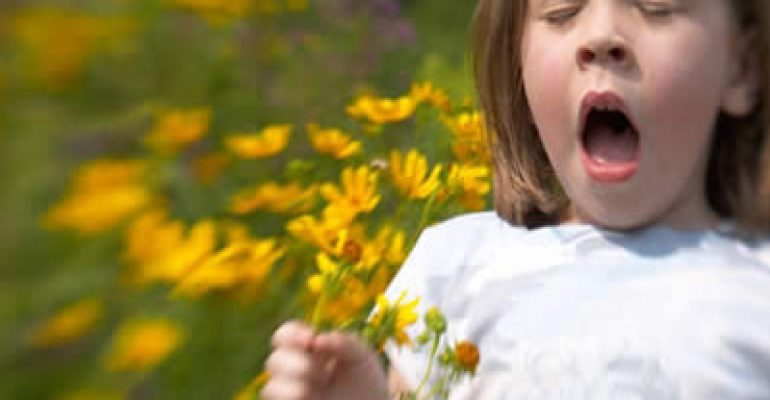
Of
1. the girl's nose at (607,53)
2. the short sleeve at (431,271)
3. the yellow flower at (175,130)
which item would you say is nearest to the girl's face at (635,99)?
the girl's nose at (607,53)

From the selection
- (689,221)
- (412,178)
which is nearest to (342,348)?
(689,221)

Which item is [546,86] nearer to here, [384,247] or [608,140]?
[608,140]

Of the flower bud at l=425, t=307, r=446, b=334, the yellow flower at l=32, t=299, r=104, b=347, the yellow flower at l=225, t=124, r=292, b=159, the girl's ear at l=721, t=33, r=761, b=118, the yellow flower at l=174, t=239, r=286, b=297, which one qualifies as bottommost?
the flower bud at l=425, t=307, r=446, b=334

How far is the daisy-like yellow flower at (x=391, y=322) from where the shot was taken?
97cm

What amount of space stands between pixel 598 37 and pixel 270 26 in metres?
0.47

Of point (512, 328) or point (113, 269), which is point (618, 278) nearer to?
point (512, 328)

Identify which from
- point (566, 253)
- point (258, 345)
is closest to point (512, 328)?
point (566, 253)

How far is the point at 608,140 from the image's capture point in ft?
3.23

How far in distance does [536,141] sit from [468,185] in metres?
0.14

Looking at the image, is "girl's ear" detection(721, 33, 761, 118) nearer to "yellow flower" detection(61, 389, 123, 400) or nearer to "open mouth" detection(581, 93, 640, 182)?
"open mouth" detection(581, 93, 640, 182)

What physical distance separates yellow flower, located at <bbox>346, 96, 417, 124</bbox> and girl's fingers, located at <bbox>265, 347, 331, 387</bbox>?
25.8 inches

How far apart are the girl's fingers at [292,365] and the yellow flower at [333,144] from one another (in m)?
0.49

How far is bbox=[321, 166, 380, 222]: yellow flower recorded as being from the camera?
1.21 m

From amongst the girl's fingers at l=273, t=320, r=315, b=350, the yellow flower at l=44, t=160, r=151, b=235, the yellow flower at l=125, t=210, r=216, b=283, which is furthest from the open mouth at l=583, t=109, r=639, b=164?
the yellow flower at l=44, t=160, r=151, b=235
